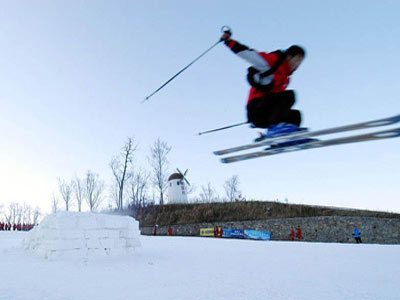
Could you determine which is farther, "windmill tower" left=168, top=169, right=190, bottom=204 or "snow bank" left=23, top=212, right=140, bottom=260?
"windmill tower" left=168, top=169, right=190, bottom=204

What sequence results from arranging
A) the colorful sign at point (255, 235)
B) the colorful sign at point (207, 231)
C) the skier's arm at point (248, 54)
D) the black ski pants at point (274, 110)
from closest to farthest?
1. the skier's arm at point (248, 54)
2. the black ski pants at point (274, 110)
3. the colorful sign at point (255, 235)
4. the colorful sign at point (207, 231)

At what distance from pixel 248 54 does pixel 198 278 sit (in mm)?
5155

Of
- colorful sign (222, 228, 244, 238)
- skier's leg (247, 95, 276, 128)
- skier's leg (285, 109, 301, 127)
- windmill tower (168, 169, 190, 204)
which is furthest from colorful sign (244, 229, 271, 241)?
skier's leg (247, 95, 276, 128)

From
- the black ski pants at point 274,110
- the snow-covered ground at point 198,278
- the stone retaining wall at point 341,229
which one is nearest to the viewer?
the black ski pants at point 274,110

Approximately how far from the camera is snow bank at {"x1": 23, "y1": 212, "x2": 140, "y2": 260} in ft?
26.8

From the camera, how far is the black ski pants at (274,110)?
13.1 ft

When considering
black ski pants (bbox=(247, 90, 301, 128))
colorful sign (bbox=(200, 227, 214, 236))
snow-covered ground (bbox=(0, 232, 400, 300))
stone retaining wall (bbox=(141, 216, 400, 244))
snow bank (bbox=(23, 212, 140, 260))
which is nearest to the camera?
black ski pants (bbox=(247, 90, 301, 128))

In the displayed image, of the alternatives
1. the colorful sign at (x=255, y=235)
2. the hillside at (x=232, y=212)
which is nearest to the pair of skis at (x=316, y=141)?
the colorful sign at (x=255, y=235)

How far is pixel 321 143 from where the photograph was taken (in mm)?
3785

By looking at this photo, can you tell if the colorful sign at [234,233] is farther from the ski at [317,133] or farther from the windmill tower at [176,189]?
the ski at [317,133]

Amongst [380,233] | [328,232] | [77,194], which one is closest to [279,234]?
[328,232]

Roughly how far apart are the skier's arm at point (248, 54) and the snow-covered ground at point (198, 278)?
409cm

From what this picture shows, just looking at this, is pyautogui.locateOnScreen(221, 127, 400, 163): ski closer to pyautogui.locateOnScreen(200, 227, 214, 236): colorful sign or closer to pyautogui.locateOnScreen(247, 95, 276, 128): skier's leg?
pyautogui.locateOnScreen(247, 95, 276, 128): skier's leg

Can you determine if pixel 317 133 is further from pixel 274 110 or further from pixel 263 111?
pixel 263 111
